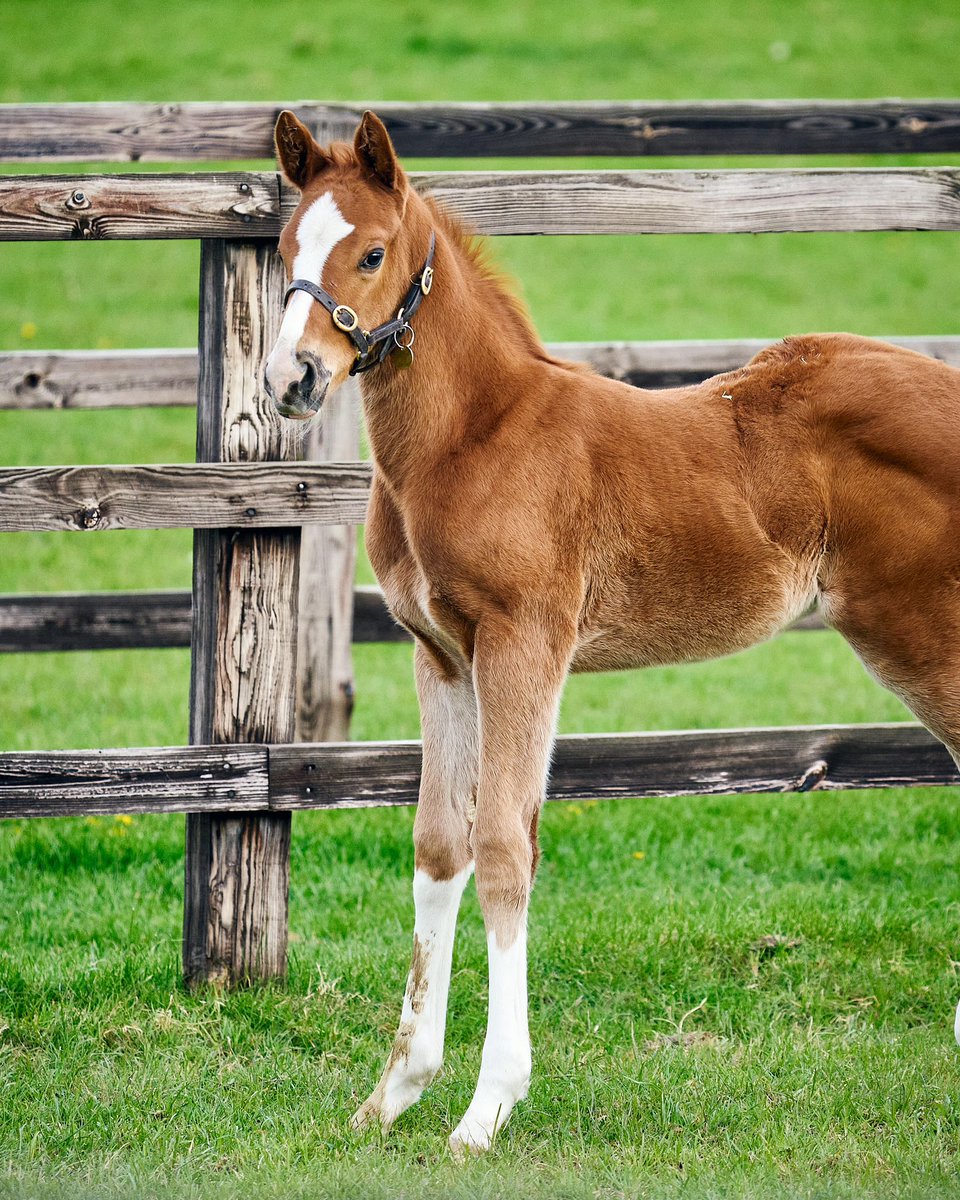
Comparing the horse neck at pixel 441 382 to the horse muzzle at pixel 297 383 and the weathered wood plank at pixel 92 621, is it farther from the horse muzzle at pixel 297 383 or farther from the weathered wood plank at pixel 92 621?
the weathered wood plank at pixel 92 621

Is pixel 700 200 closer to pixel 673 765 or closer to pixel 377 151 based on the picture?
pixel 377 151

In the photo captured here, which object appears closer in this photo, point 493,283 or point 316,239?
point 316,239

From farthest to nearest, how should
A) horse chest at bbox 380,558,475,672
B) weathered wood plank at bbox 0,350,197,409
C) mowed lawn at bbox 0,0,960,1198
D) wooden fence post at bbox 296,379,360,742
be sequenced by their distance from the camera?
1. weathered wood plank at bbox 0,350,197,409
2. wooden fence post at bbox 296,379,360,742
3. horse chest at bbox 380,558,475,672
4. mowed lawn at bbox 0,0,960,1198

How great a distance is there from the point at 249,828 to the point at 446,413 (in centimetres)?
149

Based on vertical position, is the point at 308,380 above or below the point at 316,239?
below

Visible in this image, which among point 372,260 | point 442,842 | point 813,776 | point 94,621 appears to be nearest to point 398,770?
point 442,842

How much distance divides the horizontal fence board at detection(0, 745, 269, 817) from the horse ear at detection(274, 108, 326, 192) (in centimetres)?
161

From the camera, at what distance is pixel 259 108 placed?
563cm

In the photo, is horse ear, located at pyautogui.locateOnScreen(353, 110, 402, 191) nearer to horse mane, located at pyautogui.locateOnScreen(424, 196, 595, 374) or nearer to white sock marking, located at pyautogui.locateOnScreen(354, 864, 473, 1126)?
horse mane, located at pyautogui.locateOnScreen(424, 196, 595, 374)

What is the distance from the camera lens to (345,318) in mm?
2938

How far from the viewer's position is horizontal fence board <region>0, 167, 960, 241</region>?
144 inches

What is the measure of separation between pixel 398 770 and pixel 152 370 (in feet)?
9.71

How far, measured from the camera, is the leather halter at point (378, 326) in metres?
2.92

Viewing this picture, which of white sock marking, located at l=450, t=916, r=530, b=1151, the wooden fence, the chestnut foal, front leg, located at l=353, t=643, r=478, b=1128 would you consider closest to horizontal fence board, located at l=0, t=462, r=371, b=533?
the wooden fence
